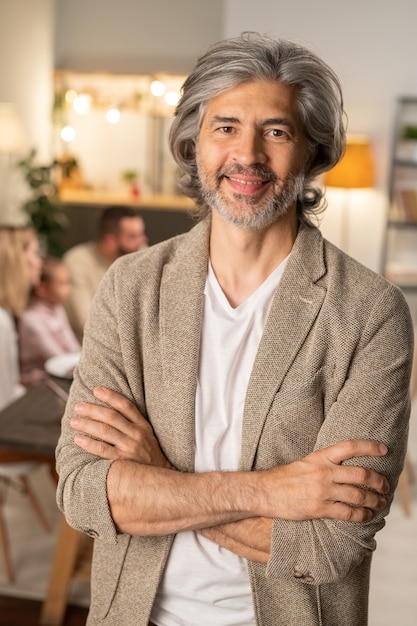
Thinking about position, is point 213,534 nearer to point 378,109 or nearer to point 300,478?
point 300,478

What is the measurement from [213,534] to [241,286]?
43 cm

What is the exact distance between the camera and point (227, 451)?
1.48 metres

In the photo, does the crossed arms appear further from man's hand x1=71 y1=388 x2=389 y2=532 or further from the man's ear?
the man's ear

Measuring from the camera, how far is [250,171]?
144 centimetres

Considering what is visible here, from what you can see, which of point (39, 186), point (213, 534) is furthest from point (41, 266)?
point (213, 534)

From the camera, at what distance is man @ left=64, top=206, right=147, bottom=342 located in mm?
4727

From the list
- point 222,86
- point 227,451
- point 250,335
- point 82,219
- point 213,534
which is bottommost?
point 82,219

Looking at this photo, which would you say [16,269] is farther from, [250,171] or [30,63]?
[30,63]

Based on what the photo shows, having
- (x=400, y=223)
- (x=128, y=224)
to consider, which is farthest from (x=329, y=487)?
(x=400, y=223)

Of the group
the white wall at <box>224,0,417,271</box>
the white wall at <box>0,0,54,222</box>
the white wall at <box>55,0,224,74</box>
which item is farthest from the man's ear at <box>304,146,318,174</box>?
the white wall at <box>55,0,224,74</box>

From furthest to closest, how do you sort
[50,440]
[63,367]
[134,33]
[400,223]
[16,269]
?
[134,33], [400,223], [16,269], [63,367], [50,440]

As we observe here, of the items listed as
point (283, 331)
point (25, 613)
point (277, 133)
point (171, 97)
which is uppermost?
point (277, 133)

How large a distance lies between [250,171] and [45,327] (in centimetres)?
270

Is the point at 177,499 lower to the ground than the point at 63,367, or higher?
higher
